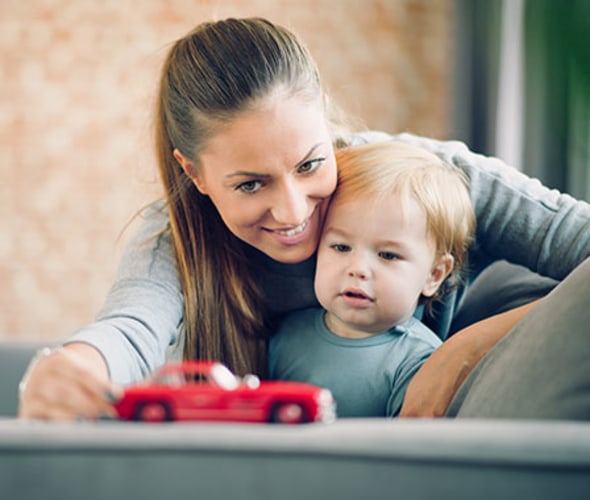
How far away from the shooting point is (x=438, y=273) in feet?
5.15

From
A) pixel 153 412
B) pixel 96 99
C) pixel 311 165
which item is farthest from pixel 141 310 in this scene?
pixel 96 99

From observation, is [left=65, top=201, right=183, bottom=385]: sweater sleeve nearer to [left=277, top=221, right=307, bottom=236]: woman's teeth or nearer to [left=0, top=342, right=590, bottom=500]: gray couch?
[left=277, top=221, right=307, bottom=236]: woman's teeth

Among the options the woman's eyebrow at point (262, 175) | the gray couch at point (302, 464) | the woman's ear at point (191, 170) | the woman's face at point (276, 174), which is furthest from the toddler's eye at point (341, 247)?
the gray couch at point (302, 464)

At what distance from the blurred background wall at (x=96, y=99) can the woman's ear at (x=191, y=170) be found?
211 centimetres

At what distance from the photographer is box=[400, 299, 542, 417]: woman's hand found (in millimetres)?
1239

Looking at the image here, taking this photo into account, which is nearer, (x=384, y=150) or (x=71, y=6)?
(x=384, y=150)

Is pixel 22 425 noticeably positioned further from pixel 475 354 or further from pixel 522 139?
pixel 522 139

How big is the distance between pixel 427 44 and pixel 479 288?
2.35m

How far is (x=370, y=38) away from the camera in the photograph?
12.5ft

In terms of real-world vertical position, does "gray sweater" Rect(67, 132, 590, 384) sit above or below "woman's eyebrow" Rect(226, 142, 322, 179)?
below

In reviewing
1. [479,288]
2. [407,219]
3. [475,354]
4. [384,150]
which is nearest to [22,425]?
[475,354]

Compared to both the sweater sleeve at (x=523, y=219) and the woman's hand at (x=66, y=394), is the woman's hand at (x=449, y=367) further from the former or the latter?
the woman's hand at (x=66, y=394)

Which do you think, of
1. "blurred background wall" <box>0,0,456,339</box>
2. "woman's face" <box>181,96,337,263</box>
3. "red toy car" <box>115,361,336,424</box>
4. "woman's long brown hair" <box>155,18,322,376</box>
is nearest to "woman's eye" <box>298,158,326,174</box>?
"woman's face" <box>181,96,337,263</box>

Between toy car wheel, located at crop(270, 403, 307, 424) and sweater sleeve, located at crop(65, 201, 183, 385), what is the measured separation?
0.32 meters
